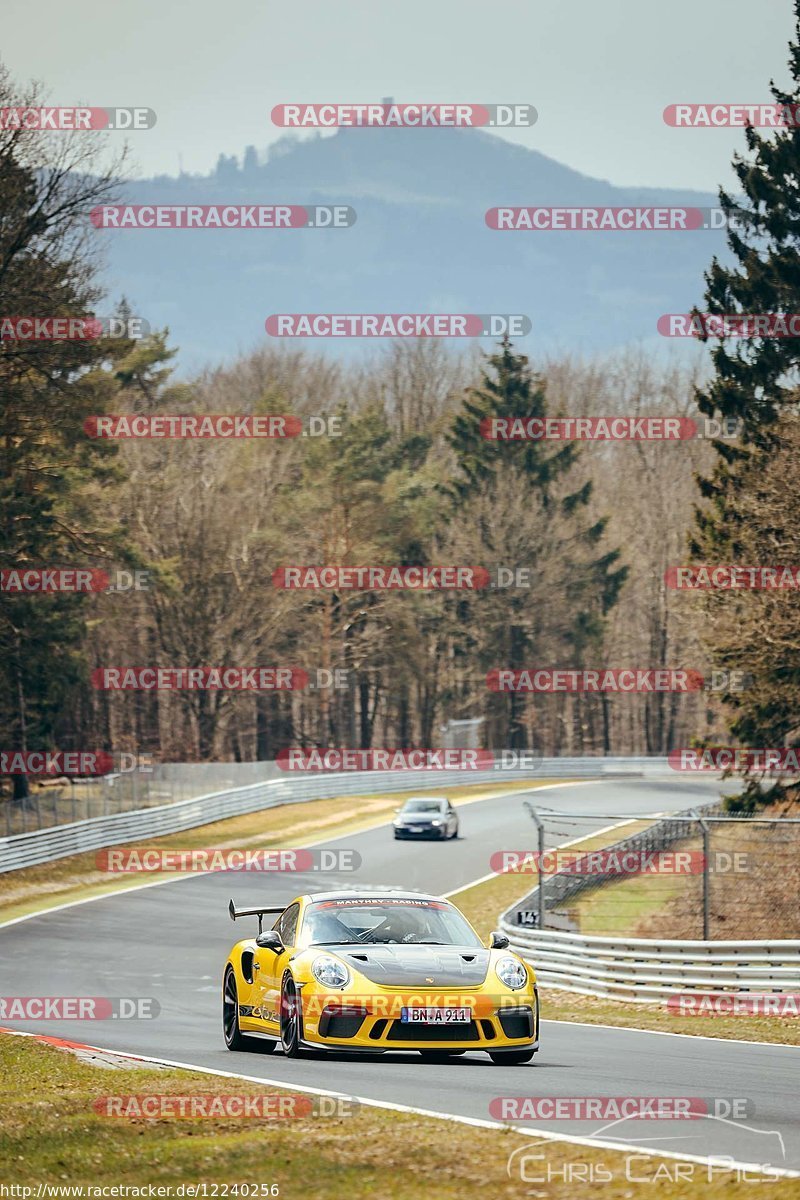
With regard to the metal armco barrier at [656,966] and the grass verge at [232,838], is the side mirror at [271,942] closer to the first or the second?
the metal armco barrier at [656,966]

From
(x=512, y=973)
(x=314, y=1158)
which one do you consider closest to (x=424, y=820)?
(x=512, y=973)

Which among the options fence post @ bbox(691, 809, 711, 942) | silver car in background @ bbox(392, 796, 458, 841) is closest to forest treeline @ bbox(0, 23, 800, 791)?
silver car in background @ bbox(392, 796, 458, 841)

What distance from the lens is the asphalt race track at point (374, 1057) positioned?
964 centimetres

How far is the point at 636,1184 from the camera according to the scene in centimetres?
771

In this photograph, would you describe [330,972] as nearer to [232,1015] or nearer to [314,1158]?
[232,1015]

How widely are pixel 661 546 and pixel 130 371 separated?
2804cm

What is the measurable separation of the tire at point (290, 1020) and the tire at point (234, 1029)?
156cm

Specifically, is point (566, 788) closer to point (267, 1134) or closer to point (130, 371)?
point (130, 371)

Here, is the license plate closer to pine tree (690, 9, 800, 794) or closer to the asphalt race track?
the asphalt race track

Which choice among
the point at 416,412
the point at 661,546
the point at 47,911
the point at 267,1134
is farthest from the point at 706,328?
the point at 416,412

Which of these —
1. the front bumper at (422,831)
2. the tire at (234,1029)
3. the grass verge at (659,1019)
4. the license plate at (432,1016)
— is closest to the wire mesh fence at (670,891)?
the grass verge at (659,1019)

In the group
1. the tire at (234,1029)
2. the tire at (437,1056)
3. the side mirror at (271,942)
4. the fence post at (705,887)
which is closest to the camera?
Answer: the tire at (437,1056)

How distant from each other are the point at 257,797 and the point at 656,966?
112 feet

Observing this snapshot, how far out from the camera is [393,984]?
11938mm
